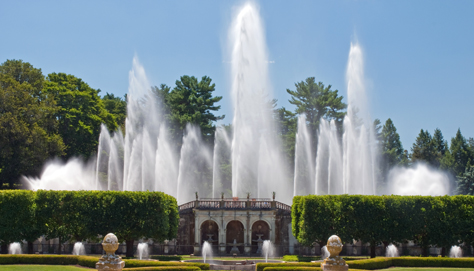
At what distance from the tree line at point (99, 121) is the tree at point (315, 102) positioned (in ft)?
0.25

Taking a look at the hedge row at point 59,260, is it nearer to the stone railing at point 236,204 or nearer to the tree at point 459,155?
the stone railing at point 236,204

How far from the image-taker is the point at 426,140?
9650 cm

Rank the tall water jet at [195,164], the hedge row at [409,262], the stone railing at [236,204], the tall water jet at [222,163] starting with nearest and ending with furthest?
the hedge row at [409,262] → the stone railing at [236,204] → the tall water jet at [195,164] → the tall water jet at [222,163]

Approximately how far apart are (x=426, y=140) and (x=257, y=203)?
50.2 meters

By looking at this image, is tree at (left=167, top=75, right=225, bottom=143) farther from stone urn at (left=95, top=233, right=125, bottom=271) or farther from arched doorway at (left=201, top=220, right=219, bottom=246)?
stone urn at (left=95, top=233, right=125, bottom=271)

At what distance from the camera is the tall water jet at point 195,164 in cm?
8012

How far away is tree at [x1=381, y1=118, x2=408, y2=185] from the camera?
83.5 meters

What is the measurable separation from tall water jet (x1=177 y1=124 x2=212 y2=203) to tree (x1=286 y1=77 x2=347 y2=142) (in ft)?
54.3

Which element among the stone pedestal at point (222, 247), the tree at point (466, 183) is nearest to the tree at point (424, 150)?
the tree at point (466, 183)

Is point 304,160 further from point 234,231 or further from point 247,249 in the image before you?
point 247,249

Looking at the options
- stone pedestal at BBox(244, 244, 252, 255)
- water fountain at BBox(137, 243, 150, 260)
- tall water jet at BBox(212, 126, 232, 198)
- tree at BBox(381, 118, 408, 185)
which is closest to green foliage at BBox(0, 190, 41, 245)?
water fountain at BBox(137, 243, 150, 260)

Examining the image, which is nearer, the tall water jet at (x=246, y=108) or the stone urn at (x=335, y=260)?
the stone urn at (x=335, y=260)

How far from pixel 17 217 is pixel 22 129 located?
20919mm

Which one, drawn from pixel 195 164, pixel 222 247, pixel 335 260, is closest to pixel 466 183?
pixel 222 247
